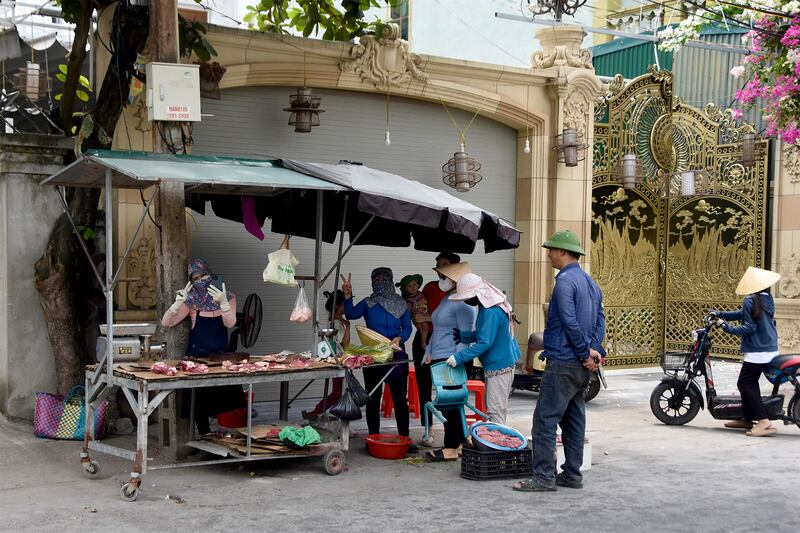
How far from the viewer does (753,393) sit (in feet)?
33.0

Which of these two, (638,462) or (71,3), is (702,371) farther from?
(71,3)

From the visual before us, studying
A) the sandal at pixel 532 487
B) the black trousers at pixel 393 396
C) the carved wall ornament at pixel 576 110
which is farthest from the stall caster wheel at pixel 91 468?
the carved wall ornament at pixel 576 110

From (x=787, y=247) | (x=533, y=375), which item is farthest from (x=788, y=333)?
(x=533, y=375)

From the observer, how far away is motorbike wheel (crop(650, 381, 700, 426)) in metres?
10.6

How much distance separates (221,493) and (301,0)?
597 centimetres

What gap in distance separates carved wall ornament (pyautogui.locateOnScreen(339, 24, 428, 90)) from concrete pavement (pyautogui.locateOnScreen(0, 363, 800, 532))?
4544 millimetres

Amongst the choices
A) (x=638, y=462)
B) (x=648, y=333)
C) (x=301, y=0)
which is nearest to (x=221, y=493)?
(x=638, y=462)

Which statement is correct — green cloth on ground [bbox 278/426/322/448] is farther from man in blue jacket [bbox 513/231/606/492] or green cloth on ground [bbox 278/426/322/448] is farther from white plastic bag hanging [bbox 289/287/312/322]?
man in blue jacket [bbox 513/231/606/492]

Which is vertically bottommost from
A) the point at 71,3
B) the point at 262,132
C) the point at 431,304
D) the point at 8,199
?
the point at 431,304

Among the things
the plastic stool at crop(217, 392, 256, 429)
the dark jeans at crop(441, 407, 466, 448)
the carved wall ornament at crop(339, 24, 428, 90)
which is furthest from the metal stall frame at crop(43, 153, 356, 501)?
the carved wall ornament at crop(339, 24, 428, 90)

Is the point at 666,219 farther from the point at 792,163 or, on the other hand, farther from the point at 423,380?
the point at 423,380

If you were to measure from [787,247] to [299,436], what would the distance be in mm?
9770

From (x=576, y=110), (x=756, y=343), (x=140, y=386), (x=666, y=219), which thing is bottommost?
(x=140, y=386)

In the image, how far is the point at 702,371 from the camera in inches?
414
